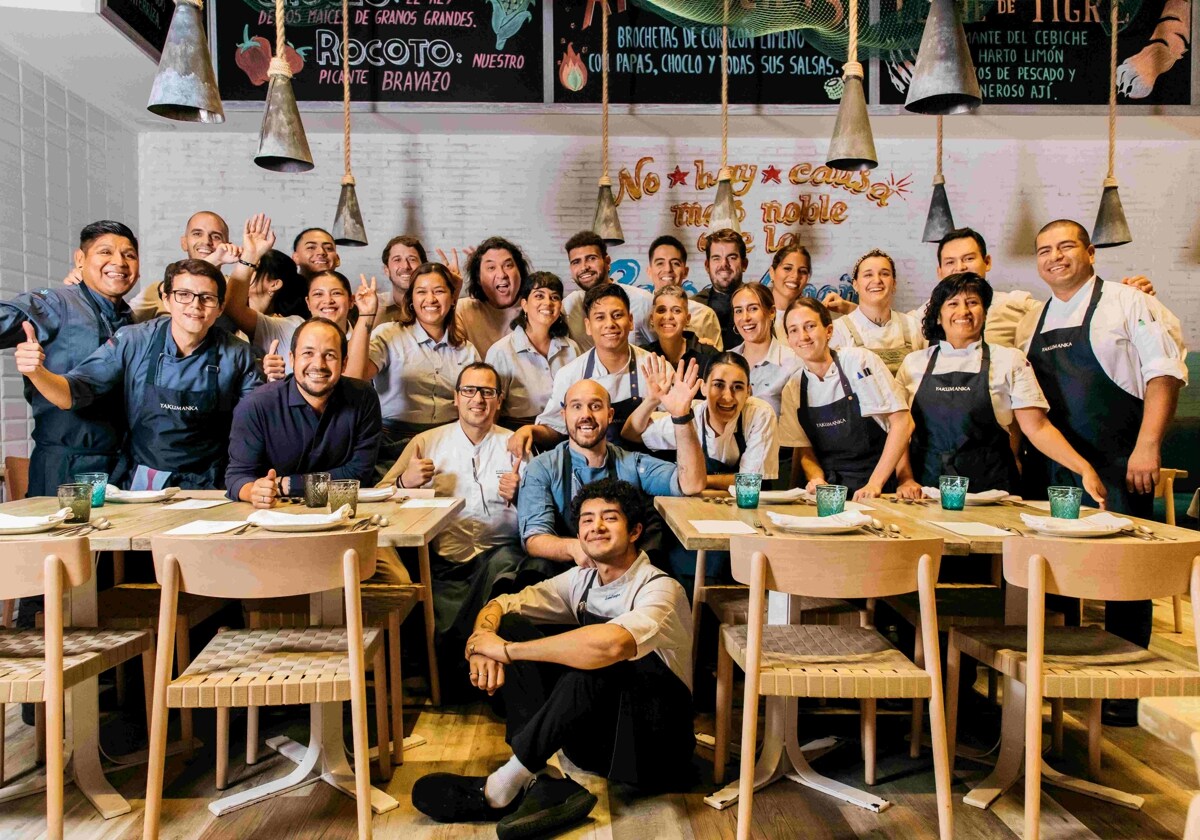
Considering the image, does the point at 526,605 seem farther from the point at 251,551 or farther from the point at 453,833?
the point at 251,551

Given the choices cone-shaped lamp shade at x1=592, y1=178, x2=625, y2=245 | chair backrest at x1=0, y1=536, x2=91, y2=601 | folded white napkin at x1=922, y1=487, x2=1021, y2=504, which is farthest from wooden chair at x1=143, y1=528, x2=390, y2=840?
cone-shaped lamp shade at x1=592, y1=178, x2=625, y2=245

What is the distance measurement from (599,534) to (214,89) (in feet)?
6.21

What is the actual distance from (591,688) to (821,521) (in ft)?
2.54

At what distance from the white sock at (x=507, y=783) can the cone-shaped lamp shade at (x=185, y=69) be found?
2.22m

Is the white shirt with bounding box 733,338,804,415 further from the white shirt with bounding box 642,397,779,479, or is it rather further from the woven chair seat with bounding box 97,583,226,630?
the woven chair seat with bounding box 97,583,226,630

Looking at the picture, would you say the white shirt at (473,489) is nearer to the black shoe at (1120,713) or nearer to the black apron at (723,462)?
the black apron at (723,462)

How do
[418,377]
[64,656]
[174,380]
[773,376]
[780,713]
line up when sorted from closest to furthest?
[64,656] → [780,713] → [174,380] → [773,376] → [418,377]

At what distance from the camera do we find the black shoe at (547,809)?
7.46 feet

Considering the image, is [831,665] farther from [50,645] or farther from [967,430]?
[50,645]

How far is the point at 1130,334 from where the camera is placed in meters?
3.48

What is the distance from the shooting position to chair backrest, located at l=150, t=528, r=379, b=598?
2.08 metres

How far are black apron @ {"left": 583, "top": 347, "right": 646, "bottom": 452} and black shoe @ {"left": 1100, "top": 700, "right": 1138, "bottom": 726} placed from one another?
1.94 m

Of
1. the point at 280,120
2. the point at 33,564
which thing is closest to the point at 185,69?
the point at 280,120

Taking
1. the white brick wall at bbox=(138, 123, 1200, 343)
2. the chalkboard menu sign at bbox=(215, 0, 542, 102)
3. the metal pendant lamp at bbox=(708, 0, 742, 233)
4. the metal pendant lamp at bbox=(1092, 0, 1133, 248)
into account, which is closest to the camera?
the metal pendant lamp at bbox=(708, 0, 742, 233)
